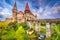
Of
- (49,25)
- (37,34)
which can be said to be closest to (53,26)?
(49,25)

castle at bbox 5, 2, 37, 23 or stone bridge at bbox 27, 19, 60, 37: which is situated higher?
castle at bbox 5, 2, 37, 23

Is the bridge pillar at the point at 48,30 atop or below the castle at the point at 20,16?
below

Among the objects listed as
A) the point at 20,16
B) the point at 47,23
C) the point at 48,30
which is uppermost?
the point at 20,16

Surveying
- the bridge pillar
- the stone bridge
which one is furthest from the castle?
the bridge pillar

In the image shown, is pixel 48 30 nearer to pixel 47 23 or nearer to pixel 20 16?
pixel 47 23

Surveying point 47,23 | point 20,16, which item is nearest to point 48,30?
point 47,23

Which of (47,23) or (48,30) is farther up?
(47,23)

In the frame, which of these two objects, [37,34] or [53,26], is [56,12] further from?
[37,34]

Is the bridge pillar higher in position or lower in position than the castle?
lower

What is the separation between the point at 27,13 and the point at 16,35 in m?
0.37

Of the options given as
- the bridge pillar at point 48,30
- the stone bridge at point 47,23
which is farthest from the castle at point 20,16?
the bridge pillar at point 48,30

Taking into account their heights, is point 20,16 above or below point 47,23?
above

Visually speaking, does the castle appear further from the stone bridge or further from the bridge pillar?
the bridge pillar

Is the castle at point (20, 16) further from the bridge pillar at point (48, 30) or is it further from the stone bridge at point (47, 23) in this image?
the bridge pillar at point (48, 30)
